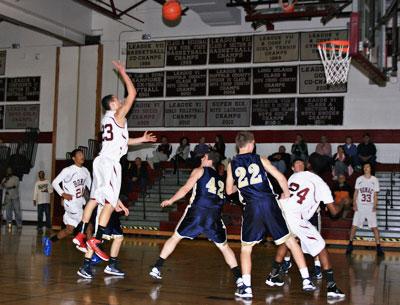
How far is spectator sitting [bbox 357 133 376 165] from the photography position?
20781 millimetres

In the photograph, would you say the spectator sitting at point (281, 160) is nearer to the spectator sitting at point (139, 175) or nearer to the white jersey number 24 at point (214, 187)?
the spectator sitting at point (139, 175)

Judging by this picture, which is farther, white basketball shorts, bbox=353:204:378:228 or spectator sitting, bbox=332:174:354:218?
spectator sitting, bbox=332:174:354:218

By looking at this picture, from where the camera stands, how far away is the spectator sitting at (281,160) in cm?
2077

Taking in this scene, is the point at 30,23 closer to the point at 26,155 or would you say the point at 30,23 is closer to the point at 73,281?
the point at 26,155

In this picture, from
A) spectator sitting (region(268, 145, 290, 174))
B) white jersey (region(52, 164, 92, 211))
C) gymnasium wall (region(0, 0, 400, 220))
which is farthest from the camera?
gymnasium wall (region(0, 0, 400, 220))

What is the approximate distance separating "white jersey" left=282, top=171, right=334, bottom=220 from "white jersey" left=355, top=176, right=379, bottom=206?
7.06m

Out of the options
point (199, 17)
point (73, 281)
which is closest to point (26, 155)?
point (199, 17)

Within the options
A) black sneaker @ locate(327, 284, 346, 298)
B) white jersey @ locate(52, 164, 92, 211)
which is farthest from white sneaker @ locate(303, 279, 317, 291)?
white jersey @ locate(52, 164, 92, 211)

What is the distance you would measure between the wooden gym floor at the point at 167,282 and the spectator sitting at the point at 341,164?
22.6 ft

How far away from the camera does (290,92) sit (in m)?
22.5

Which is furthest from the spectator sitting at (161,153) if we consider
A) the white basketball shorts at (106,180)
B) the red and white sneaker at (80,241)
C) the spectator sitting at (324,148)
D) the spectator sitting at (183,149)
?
the white basketball shorts at (106,180)

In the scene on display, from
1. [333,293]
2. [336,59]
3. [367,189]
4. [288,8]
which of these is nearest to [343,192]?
[367,189]

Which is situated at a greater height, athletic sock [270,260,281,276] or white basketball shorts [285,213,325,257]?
white basketball shorts [285,213,325,257]

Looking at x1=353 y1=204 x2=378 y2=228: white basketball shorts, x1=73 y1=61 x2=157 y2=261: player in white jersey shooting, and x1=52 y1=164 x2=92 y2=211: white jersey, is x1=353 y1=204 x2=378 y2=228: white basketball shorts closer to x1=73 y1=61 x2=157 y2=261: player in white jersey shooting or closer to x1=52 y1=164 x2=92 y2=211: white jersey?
x1=52 y1=164 x2=92 y2=211: white jersey
